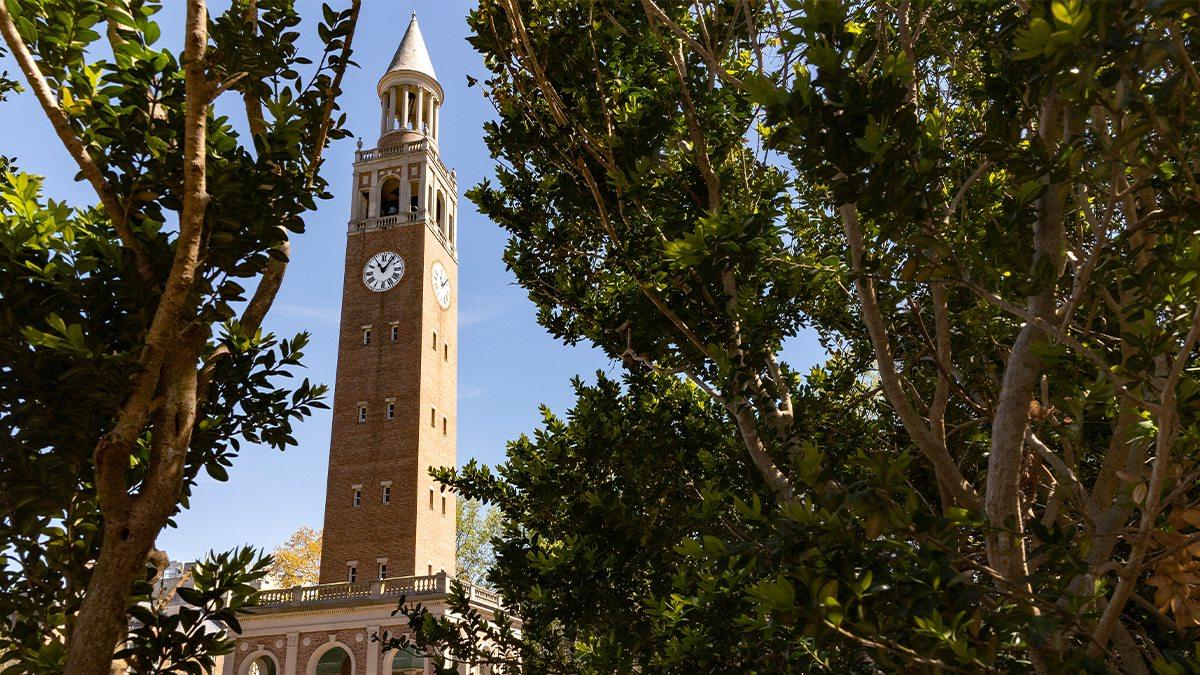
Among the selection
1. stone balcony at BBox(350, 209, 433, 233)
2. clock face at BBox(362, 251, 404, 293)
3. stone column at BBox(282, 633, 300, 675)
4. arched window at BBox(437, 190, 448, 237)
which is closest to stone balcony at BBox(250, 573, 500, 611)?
stone column at BBox(282, 633, 300, 675)

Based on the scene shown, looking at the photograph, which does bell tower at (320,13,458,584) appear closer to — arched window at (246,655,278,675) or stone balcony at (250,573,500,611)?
stone balcony at (250,573,500,611)

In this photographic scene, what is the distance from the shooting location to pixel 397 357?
140ft

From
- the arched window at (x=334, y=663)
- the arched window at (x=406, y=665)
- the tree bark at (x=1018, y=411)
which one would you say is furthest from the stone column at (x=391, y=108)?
the tree bark at (x=1018, y=411)

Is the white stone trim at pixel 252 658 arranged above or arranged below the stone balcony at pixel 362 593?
below

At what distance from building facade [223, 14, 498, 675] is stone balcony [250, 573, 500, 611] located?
0.06 meters

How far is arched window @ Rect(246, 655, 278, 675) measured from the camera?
36781 mm

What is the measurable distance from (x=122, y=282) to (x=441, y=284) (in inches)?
1685

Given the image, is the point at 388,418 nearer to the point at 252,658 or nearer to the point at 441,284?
the point at 441,284

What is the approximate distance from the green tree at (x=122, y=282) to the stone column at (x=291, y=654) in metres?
34.7

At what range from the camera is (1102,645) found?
3.55 meters

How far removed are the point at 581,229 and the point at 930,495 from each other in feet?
13.3

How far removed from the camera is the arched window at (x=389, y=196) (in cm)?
4672

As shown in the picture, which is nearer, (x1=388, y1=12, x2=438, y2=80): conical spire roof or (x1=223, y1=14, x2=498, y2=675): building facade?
(x1=223, y1=14, x2=498, y2=675): building facade

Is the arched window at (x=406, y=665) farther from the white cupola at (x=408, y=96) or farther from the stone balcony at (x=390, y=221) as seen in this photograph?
the white cupola at (x=408, y=96)
